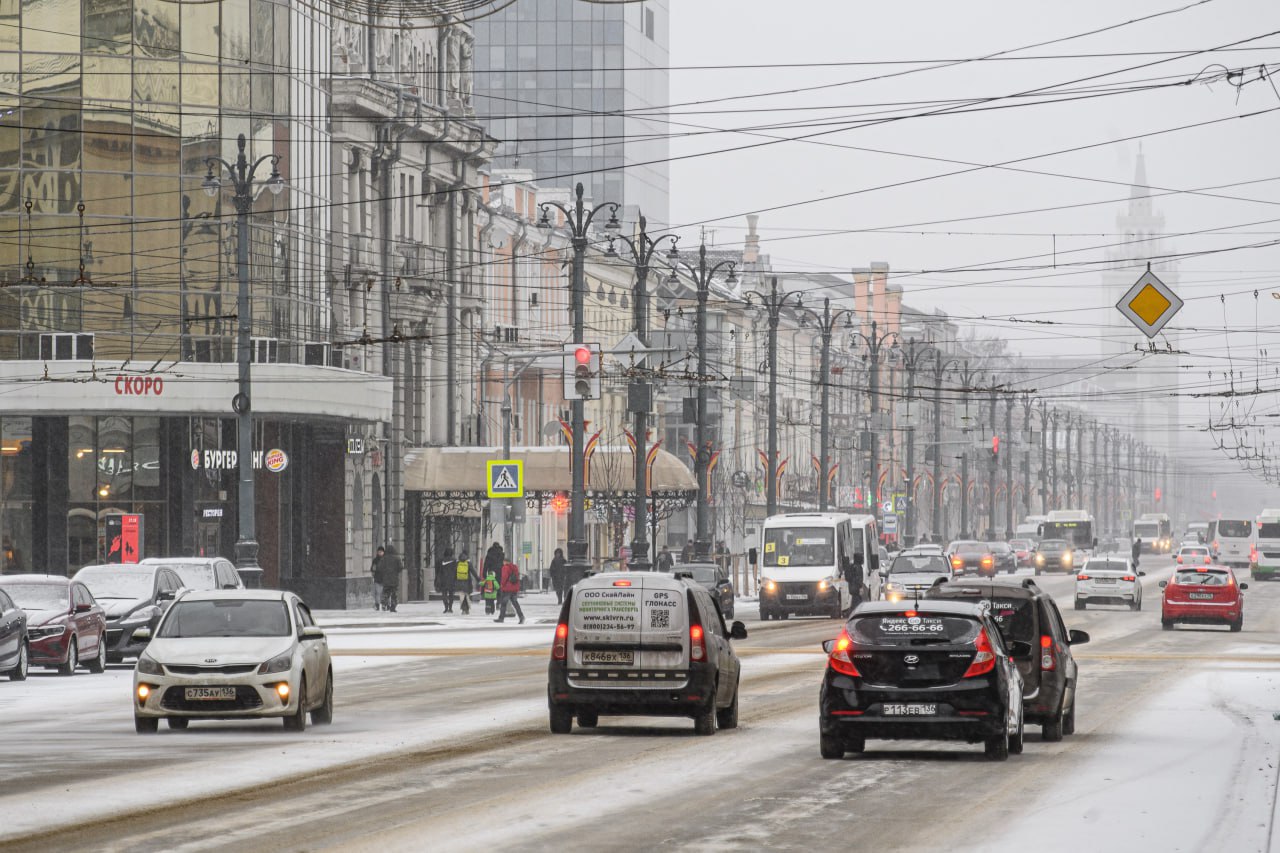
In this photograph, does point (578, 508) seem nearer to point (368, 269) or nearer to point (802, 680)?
point (368, 269)

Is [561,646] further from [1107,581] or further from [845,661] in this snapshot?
[1107,581]

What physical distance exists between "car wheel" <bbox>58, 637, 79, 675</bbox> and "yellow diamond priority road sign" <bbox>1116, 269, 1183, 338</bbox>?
Answer: 53.2 ft

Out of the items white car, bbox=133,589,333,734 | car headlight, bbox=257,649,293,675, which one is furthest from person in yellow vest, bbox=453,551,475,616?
car headlight, bbox=257,649,293,675

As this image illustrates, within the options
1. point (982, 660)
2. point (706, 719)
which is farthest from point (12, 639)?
point (982, 660)

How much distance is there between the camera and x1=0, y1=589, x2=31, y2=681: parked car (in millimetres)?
31719

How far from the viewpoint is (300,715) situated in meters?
23.3

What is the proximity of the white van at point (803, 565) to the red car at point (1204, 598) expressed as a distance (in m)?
8.93

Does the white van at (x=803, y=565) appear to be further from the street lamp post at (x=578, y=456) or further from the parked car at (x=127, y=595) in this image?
the parked car at (x=127, y=595)

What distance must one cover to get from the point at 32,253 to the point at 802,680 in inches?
1191

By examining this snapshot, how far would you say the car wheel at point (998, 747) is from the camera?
788 inches

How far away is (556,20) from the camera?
144000 millimetres

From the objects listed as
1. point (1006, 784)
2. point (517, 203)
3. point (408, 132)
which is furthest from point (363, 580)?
point (1006, 784)

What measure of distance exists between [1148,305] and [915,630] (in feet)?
35.3

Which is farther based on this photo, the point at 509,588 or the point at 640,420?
the point at 640,420
